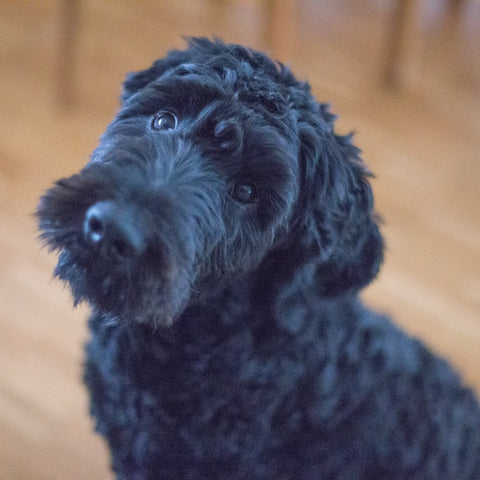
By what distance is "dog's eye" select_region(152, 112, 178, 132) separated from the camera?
133 centimetres

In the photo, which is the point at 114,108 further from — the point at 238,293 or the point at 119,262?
the point at 119,262

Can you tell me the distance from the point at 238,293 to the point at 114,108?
5.65 feet

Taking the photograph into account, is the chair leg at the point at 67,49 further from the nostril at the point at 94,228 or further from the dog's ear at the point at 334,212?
the nostril at the point at 94,228

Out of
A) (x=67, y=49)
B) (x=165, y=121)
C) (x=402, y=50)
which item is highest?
(x=402, y=50)

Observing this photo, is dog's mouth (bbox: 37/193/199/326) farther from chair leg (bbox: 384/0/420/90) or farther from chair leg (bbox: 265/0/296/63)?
chair leg (bbox: 384/0/420/90)

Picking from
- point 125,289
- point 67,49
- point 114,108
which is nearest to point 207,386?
point 125,289

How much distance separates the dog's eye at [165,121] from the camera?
1335mm

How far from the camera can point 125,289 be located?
1195 mm

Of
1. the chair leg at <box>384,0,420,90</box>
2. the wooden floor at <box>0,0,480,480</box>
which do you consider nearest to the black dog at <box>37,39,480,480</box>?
the wooden floor at <box>0,0,480,480</box>

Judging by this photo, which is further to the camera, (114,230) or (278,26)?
(278,26)

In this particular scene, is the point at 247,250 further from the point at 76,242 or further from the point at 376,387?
the point at 376,387

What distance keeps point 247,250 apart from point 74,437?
3.25ft

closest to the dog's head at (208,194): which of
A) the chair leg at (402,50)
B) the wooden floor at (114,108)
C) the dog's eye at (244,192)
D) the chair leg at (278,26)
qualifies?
the dog's eye at (244,192)

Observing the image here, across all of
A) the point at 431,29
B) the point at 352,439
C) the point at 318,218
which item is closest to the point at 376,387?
the point at 352,439
